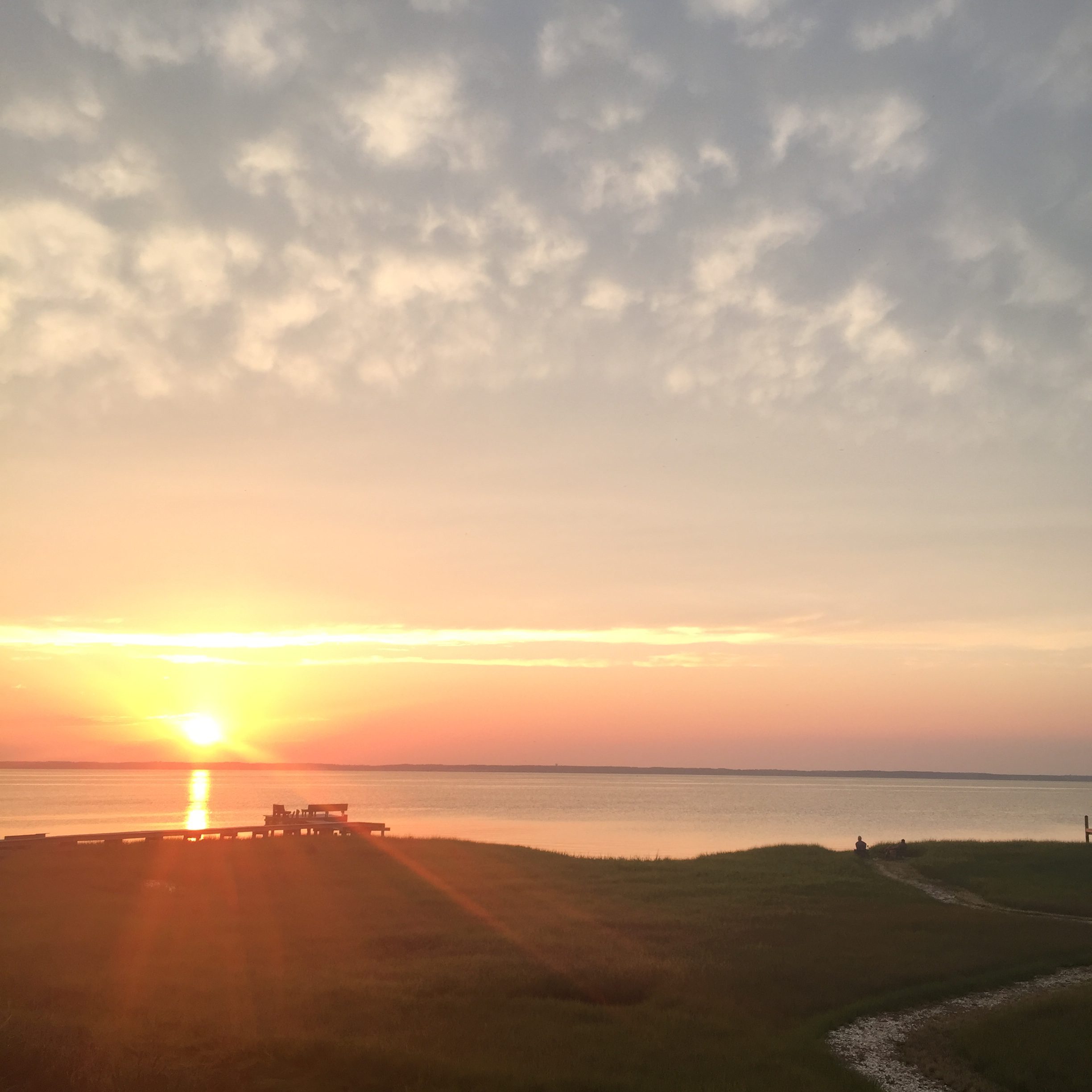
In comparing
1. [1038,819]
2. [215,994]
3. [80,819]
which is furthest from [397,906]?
[1038,819]

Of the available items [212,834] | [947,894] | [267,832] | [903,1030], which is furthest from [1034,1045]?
[212,834]

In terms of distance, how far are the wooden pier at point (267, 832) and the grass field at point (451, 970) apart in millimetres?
1760

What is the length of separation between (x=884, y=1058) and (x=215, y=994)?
12.5m

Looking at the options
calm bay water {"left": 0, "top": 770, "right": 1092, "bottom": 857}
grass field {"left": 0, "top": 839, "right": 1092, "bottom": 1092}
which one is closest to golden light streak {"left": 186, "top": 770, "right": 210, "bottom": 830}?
calm bay water {"left": 0, "top": 770, "right": 1092, "bottom": 857}

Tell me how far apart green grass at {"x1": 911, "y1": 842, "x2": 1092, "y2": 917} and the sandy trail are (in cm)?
1129

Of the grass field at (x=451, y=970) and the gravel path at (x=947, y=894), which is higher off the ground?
the grass field at (x=451, y=970)

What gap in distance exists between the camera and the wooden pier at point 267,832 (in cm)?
4006

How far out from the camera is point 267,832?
50.2 meters

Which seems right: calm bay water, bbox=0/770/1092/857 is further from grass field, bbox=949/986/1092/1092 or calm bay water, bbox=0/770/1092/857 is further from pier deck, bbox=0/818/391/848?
grass field, bbox=949/986/1092/1092

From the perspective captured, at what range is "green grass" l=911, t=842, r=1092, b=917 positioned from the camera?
3403 cm

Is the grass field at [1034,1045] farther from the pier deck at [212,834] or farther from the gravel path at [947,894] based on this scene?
the pier deck at [212,834]

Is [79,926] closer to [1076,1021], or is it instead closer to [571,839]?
[1076,1021]


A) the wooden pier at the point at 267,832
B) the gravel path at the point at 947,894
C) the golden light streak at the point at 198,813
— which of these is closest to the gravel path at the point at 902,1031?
the gravel path at the point at 947,894

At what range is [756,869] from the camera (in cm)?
4212
